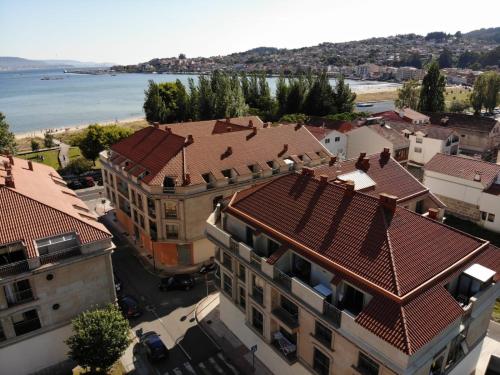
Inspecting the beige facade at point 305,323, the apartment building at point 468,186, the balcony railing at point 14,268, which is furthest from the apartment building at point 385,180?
the balcony railing at point 14,268

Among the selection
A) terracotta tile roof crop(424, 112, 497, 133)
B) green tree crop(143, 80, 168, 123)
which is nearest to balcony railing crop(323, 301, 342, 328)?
terracotta tile roof crop(424, 112, 497, 133)

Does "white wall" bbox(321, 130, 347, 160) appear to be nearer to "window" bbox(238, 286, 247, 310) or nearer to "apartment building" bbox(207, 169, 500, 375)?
"apartment building" bbox(207, 169, 500, 375)

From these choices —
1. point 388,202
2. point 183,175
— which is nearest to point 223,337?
point 183,175

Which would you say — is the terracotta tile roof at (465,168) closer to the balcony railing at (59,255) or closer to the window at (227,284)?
the window at (227,284)

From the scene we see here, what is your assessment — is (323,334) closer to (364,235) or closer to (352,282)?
(352,282)

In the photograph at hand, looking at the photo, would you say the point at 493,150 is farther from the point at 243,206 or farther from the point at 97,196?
the point at 97,196

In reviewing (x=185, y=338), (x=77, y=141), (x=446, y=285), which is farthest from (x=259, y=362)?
(x=77, y=141)

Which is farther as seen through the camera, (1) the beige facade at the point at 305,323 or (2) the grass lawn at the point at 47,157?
(2) the grass lawn at the point at 47,157
